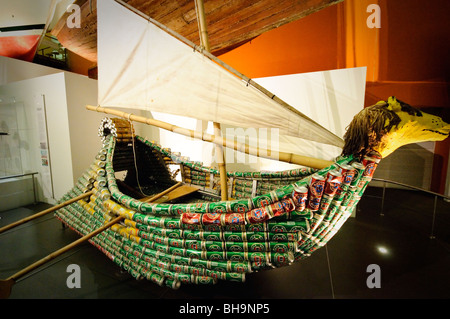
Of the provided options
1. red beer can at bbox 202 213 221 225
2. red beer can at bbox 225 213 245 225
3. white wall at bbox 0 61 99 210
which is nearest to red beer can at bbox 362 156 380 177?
red beer can at bbox 225 213 245 225

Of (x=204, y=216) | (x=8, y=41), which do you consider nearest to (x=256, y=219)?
(x=204, y=216)

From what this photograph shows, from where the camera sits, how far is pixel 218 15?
2461mm

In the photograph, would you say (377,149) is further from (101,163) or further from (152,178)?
(152,178)

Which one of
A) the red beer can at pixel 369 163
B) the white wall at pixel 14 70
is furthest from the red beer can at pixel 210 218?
the white wall at pixel 14 70

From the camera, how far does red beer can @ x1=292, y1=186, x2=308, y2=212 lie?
3.17 feet

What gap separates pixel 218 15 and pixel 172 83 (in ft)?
4.91

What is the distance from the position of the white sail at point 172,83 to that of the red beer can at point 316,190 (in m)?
0.46

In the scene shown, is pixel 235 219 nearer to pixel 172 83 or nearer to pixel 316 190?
pixel 316 190

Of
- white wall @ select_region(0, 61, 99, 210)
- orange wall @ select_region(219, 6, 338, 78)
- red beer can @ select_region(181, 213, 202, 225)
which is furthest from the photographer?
orange wall @ select_region(219, 6, 338, 78)

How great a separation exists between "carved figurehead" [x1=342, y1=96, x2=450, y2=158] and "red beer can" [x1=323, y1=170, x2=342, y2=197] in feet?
0.80

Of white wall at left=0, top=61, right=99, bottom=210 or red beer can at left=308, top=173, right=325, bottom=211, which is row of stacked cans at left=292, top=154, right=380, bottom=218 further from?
white wall at left=0, top=61, right=99, bottom=210

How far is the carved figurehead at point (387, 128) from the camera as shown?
996 mm

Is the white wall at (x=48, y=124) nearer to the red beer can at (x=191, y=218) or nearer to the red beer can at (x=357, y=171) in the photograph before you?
the red beer can at (x=191, y=218)

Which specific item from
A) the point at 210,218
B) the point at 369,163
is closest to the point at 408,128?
the point at 369,163
